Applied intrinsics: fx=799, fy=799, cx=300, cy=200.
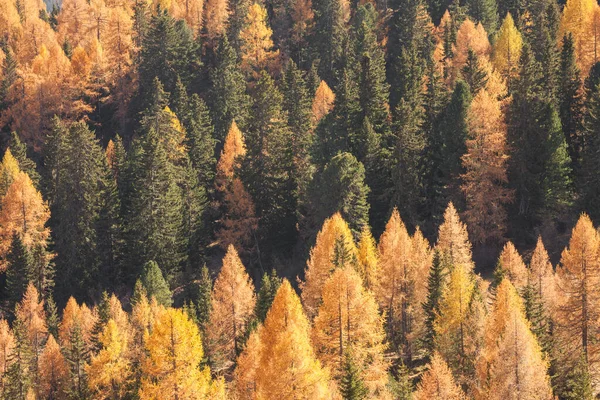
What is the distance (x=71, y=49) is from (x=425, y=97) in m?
62.6

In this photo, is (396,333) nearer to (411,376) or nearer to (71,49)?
(411,376)

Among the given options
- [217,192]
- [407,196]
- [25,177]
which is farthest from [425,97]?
[25,177]

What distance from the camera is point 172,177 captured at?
7994cm

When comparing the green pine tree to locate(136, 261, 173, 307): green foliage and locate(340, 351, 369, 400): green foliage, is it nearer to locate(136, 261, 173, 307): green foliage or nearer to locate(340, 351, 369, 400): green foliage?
locate(136, 261, 173, 307): green foliage

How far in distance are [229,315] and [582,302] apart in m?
25.9

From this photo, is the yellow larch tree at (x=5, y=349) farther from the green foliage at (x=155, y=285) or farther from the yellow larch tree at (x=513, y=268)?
the yellow larch tree at (x=513, y=268)

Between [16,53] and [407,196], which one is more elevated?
[16,53]

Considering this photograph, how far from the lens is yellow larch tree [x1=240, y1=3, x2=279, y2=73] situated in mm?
117000

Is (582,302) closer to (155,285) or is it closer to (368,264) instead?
(368,264)

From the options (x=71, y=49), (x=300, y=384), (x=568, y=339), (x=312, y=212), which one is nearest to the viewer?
(x=300, y=384)

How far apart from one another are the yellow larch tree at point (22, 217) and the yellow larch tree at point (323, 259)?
109ft

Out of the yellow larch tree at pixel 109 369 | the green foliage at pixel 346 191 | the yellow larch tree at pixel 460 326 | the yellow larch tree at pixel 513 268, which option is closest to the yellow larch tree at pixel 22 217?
the yellow larch tree at pixel 109 369

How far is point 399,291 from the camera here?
191 ft

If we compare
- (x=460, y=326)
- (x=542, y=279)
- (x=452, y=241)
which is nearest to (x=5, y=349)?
(x=452, y=241)
